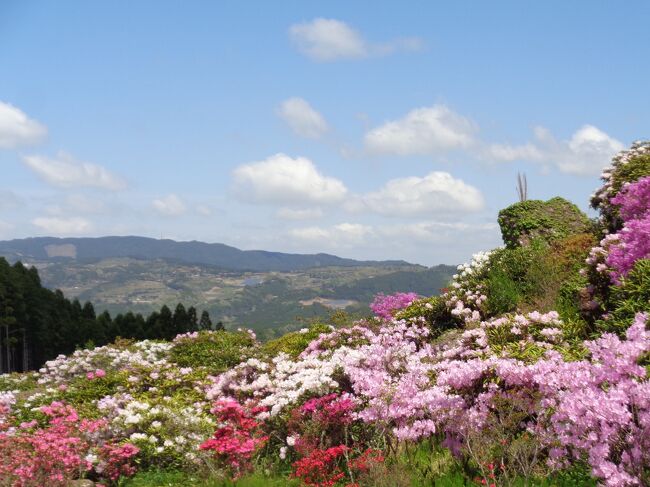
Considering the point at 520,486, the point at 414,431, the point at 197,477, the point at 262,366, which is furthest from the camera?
the point at 262,366

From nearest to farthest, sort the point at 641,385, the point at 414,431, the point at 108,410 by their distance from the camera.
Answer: the point at 641,385 < the point at 414,431 < the point at 108,410

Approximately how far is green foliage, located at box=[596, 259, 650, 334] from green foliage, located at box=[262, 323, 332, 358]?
34.3 feet

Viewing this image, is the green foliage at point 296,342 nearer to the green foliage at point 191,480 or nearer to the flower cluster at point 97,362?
the flower cluster at point 97,362

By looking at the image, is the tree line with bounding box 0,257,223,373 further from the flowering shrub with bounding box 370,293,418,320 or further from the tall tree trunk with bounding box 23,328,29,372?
the flowering shrub with bounding box 370,293,418,320

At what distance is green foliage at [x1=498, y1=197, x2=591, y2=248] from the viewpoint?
71.5 feet

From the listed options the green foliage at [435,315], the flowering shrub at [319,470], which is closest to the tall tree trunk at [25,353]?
the green foliage at [435,315]

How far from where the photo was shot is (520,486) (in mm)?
6375

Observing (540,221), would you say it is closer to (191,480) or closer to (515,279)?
(515,279)

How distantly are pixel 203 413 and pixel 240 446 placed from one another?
12.8 ft

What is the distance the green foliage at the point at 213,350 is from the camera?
59.7 feet

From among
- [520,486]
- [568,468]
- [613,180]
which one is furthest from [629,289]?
[613,180]

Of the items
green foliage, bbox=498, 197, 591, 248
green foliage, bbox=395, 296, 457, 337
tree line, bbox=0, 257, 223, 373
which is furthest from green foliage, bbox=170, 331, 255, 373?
tree line, bbox=0, 257, 223, 373

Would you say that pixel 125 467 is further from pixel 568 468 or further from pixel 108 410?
pixel 568 468

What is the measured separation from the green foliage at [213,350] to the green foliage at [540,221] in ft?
35.3
